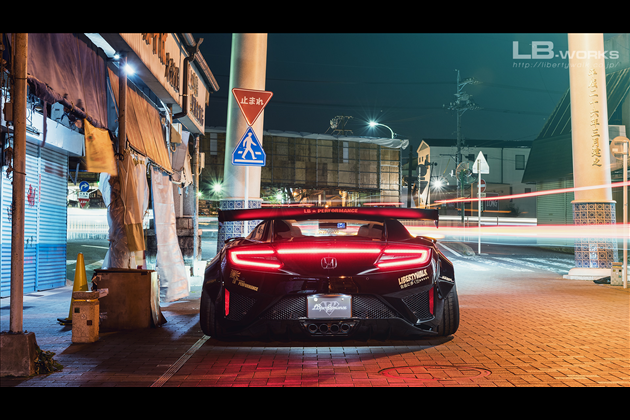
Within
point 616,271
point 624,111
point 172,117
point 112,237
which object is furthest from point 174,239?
point 624,111

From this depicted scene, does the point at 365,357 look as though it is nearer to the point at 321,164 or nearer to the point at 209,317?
the point at 209,317

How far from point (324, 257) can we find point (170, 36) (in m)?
7.93

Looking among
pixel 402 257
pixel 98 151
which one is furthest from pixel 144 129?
pixel 402 257

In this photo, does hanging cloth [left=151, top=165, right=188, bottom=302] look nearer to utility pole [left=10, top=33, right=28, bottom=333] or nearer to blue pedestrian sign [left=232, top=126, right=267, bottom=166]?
blue pedestrian sign [left=232, top=126, right=267, bottom=166]

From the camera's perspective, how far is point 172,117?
12.6 m

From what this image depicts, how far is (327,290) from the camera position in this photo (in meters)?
4.68

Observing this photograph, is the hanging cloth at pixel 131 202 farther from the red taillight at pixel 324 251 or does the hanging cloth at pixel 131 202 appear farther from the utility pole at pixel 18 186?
the red taillight at pixel 324 251

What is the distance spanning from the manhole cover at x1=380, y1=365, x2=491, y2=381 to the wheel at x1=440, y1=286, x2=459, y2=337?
0.47 m

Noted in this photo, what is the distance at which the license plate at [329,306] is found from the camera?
15.3 ft

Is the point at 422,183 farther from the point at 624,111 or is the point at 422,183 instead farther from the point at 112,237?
the point at 112,237

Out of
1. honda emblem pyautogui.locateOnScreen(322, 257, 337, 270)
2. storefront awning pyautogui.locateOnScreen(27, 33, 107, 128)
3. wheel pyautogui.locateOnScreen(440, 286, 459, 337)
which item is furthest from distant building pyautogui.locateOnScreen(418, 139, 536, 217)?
honda emblem pyautogui.locateOnScreen(322, 257, 337, 270)

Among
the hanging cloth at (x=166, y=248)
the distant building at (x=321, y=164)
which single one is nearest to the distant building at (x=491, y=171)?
the distant building at (x=321, y=164)

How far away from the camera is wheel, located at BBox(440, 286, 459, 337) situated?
17.3ft

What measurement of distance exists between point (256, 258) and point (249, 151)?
4.81 m
